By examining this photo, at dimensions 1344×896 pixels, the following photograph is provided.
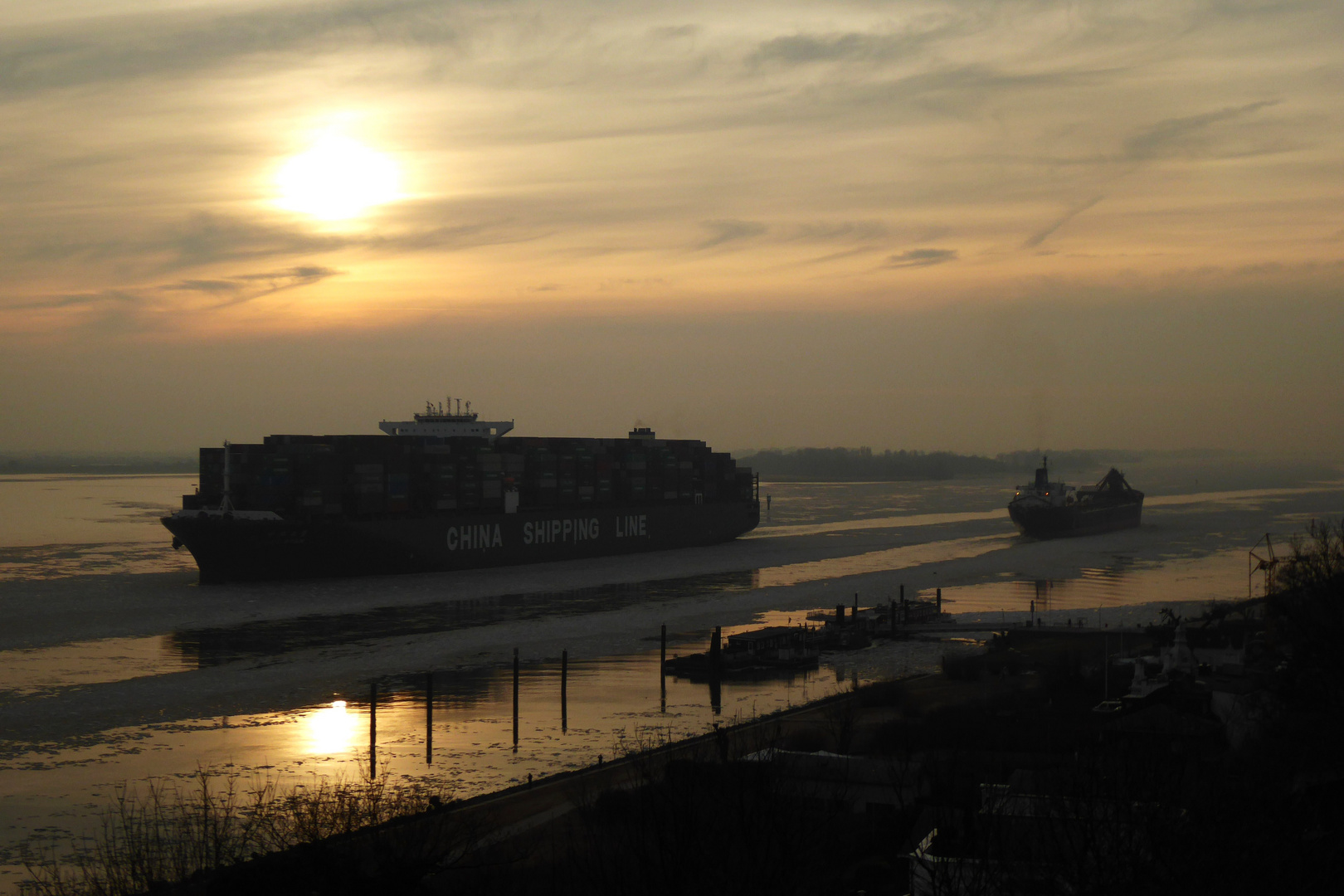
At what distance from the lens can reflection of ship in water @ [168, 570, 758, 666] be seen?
3052 centimetres

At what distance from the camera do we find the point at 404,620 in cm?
3566

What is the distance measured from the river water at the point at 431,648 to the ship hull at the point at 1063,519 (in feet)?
8.74

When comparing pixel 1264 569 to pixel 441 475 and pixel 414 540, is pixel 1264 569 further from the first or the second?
pixel 414 540

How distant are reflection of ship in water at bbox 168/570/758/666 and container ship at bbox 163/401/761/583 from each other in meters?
6.70

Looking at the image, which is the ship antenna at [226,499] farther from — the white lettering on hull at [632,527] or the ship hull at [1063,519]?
the ship hull at [1063,519]

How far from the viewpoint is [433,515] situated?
157ft

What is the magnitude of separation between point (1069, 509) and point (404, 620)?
5119 cm

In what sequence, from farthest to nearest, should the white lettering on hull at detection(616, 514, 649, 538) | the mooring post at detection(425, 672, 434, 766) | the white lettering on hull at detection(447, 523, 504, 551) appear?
the white lettering on hull at detection(616, 514, 649, 538) < the white lettering on hull at detection(447, 523, 504, 551) < the mooring post at detection(425, 672, 434, 766)

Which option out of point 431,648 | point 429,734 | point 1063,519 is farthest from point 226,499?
point 1063,519

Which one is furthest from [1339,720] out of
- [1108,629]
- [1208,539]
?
[1208,539]

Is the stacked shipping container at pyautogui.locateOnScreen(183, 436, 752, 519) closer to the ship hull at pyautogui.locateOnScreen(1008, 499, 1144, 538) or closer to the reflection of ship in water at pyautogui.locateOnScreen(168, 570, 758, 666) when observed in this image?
the reflection of ship in water at pyautogui.locateOnScreen(168, 570, 758, 666)

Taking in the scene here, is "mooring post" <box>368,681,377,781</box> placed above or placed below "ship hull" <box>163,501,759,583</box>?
below

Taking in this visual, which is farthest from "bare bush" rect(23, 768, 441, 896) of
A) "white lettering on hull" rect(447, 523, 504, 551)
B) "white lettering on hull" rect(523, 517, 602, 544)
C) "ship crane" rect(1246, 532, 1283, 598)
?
"white lettering on hull" rect(523, 517, 602, 544)

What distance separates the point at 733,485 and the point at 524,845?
5718cm
